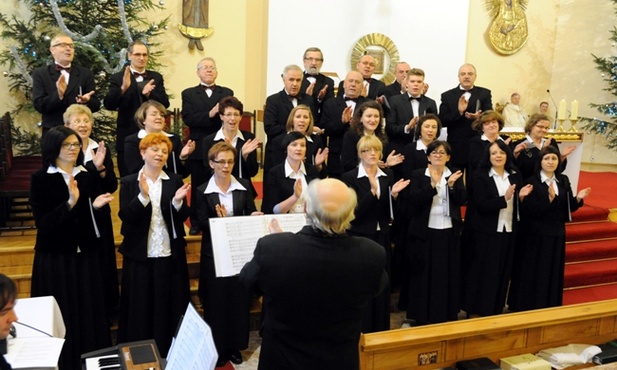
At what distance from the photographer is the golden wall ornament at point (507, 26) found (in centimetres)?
1057

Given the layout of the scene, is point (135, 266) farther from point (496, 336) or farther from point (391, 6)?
point (391, 6)

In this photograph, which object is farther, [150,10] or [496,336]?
[150,10]

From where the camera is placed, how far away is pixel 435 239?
4840 mm

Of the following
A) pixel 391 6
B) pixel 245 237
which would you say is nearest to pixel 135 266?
pixel 245 237

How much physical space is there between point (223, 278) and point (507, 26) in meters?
8.36

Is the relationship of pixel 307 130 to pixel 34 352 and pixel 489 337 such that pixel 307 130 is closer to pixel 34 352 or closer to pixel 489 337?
pixel 489 337

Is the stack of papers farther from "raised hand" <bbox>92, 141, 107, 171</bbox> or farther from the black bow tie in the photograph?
the black bow tie

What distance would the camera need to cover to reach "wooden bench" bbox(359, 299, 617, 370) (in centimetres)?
372

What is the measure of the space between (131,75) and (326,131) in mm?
1819

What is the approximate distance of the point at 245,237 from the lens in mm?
3664

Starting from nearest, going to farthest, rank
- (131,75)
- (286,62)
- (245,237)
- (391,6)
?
1. (245,237)
2. (131,75)
3. (286,62)
4. (391,6)

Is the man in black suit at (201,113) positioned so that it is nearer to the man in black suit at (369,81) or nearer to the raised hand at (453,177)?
the man in black suit at (369,81)

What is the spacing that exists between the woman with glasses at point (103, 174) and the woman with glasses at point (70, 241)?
186 millimetres

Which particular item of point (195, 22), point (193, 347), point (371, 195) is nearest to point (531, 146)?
point (371, 195)
